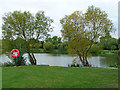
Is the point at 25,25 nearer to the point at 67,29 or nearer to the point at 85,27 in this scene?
the point at 67,29

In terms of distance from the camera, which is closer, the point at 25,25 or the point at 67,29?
the point at 67,29

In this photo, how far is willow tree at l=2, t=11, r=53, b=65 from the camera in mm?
12742

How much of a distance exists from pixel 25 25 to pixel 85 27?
228 inches

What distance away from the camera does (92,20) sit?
12062mm

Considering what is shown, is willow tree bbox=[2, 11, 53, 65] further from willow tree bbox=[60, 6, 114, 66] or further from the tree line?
willow tree bbox=[60, 6, 114, 66]

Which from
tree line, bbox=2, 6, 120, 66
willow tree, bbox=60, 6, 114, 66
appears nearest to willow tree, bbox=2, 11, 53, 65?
tree line, bbox=2, 6, 120, 66

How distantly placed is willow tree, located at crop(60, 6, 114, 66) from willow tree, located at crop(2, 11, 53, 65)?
6.96ft

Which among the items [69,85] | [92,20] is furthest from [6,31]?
[69,85]

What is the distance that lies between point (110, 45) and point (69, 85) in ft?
99.4

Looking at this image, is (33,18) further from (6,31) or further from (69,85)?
(69,85)

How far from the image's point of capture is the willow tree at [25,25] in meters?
12.7

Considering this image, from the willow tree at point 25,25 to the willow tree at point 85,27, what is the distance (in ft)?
6.96

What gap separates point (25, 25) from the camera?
1299 cm

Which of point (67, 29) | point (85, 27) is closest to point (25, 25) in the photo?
point (67, 29)
